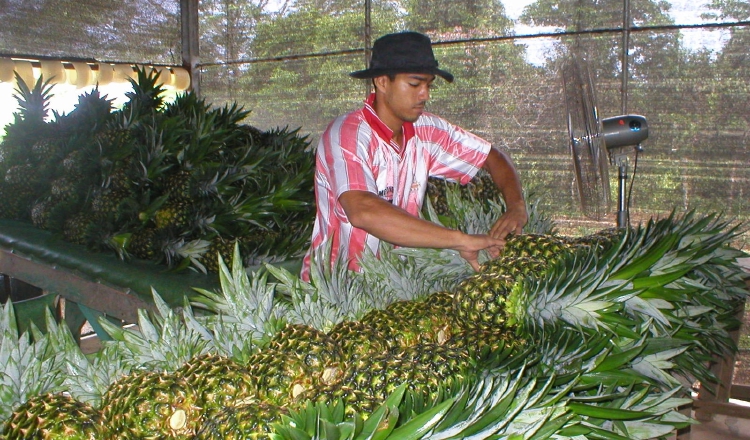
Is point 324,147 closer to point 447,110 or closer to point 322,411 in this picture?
point 322,411

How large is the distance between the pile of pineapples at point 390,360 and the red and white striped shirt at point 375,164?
778mm

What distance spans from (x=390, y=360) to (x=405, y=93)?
1672 millimetres

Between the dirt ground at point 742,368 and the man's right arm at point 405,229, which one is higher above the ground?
the man's right arm at point 405,229

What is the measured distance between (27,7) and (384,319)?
217 inches

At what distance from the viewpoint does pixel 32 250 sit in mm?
3879

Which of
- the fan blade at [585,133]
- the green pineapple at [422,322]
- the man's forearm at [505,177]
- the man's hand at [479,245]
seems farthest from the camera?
the fan blade at [585,133]

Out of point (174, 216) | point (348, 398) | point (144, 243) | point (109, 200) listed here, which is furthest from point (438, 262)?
point (109, 200)

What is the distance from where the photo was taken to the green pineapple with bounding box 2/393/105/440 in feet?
3.26

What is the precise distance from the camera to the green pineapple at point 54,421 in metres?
0.99

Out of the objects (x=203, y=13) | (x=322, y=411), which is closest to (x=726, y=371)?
(x=322, y=411)

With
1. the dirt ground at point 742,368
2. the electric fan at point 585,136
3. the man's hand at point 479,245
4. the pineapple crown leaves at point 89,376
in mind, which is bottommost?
the dirt ground at point 742,368

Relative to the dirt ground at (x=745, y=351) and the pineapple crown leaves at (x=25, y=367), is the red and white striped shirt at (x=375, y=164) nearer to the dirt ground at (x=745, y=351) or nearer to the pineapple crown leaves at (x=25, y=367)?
the pineapple crown leaves at (x=25, y=367)

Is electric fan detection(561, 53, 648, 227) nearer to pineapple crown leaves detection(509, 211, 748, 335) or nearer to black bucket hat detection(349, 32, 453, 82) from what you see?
black bucket hat detection(349, 32, 453, 82)

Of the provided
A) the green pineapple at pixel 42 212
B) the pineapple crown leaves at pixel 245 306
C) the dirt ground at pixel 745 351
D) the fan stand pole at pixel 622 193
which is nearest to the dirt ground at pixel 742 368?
the dirt ground at pixel 745 351
